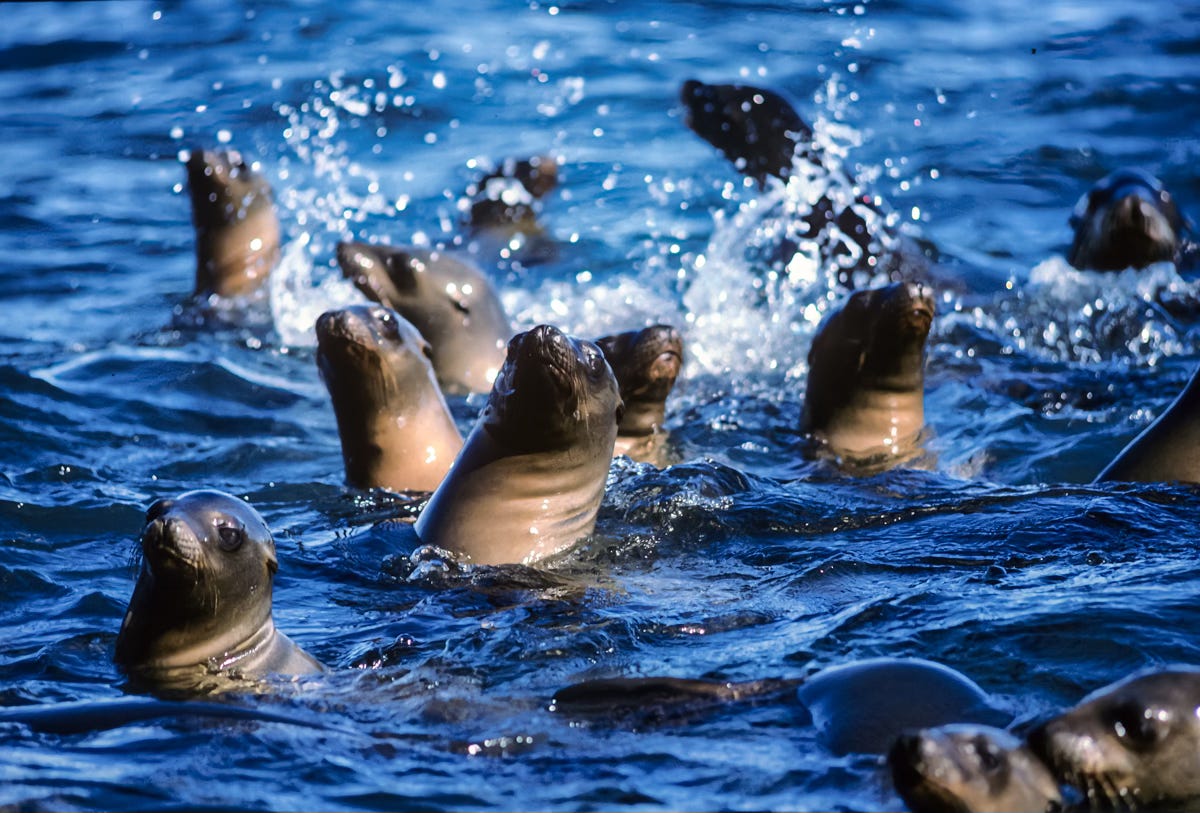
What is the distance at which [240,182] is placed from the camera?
10672 mm

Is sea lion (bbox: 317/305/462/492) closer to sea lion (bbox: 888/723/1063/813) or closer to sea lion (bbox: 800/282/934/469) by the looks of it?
sea lion (bbox: 800/282/934/469)

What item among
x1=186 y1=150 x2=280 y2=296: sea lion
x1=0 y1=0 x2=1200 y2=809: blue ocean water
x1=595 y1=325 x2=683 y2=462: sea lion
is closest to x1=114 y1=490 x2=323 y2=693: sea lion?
x1=0 y1=0 x2=1200 y2=809: blue ocean water

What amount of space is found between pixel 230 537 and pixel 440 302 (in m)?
4.07

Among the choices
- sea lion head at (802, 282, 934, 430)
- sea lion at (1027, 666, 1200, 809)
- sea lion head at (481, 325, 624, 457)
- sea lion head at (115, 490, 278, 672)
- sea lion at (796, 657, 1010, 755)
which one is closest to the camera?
sea lion at (1027, 666, 1200, 809)

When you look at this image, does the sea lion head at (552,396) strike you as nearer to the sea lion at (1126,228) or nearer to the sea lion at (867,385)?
the sea lion at (867,385)

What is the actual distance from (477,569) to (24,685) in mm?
1563

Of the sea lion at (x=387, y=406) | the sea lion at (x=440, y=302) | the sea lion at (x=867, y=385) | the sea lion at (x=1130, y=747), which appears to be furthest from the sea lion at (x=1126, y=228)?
the sea lion at (x=1130, y=747)

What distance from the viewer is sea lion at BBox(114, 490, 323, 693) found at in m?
4.61

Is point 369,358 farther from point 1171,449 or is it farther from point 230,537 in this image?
point 1171,449

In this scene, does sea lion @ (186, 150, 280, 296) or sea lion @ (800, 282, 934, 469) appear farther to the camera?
Answer: sea lion @ (186, 150, 280, 296)

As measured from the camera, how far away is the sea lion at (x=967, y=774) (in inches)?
133

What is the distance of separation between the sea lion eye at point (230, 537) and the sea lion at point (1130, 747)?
228 centimetres

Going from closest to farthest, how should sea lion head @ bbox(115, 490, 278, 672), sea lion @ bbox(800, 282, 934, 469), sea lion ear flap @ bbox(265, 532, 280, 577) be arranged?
sea lion head @ bbox(115, 490, 278, 672) < sea lion ear flap @ bbox(265, 532, 280, 577) < sea lion @ bbox(800, 282, 934, 469)

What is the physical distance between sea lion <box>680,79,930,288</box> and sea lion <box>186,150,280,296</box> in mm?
3012
